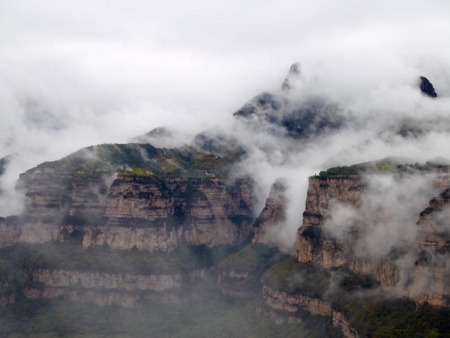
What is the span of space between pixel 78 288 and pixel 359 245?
7814 centimetres

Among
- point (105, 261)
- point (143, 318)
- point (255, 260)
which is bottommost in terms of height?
point (143, 318)

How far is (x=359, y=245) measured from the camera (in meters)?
145

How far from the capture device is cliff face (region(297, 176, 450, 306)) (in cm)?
11519

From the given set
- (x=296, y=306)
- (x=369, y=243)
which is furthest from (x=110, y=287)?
(x=369, y=243)

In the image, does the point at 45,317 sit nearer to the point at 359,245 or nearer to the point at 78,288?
the point at 78,288

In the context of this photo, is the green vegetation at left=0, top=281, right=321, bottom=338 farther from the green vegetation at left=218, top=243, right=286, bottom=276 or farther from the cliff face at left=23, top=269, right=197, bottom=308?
the green vegetation at left=218, top=243, right=286, bottom=276

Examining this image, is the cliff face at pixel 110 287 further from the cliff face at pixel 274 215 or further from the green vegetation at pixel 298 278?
the green vegetation at pixel 298 278

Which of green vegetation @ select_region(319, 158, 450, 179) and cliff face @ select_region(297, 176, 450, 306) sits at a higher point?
green vegetation @ select_region(319, 158, 450, 179)

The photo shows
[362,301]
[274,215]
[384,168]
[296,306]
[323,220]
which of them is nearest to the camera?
[362,301]

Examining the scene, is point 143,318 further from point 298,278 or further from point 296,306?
point 296,306

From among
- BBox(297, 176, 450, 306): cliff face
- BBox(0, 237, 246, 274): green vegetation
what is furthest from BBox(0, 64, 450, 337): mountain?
BBox(0, 237, 246, 274): green vegetation

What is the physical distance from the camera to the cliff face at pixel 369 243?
115188 millimetres

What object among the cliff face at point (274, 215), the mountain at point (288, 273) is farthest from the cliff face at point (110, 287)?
the cliff face at point (274, 215)

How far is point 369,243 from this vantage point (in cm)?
14088
